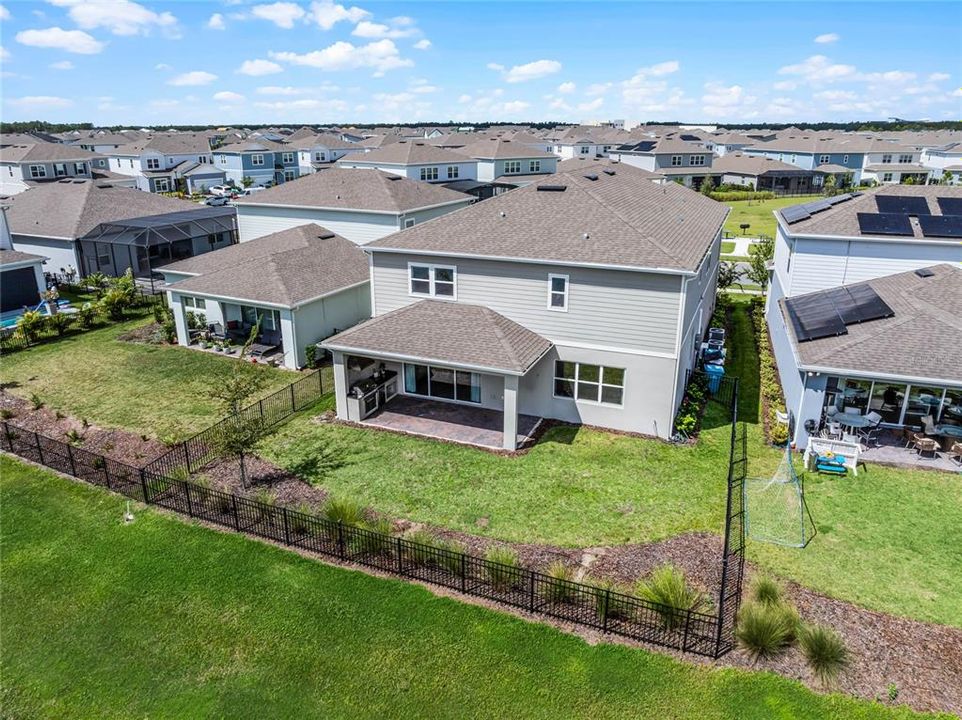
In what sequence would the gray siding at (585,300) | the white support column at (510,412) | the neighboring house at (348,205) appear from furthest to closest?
1. the neighboring house at (348,205)
2. the gray siding at (585,300)
3. the white support column at (510,412)

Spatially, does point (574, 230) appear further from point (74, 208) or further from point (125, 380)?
point (74, 208)

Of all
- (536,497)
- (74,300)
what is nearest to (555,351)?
(536,497)

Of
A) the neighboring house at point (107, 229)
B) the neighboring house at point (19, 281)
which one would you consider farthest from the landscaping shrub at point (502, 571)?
the neighboring house at point (107, 229)

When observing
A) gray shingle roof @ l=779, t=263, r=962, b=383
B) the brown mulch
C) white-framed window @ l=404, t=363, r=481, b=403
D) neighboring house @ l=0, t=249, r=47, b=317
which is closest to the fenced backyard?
the brown mulch

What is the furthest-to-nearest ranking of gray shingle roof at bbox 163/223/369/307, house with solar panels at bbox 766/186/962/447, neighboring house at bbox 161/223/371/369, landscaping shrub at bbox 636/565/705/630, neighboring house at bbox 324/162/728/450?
gray shingle roof at bbox 163/223/369/307, neighboring house at bbox 161/223/371/369, neighboring house at bbox 324/162/728/450, house with solar panels at bbox 766/186/962/447, landscaping shrub at bbox 636/565/705/630

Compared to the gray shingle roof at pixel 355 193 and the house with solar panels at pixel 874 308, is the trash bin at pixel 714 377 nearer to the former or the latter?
the house with solar panels at pixel 874 308

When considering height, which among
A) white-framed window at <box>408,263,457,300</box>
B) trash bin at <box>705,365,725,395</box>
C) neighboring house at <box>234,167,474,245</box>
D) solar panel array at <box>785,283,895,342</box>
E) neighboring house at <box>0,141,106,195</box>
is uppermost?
neighboring house at <box>0,141,106,195</box>

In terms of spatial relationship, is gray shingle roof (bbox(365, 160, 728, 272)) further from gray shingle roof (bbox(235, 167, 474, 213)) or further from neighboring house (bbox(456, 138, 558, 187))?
neighboring house (bbox(456, 138, 558, 187))
